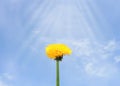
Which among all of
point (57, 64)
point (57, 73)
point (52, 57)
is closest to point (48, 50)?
point (52, 57)

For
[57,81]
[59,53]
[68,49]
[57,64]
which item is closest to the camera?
[57,81]

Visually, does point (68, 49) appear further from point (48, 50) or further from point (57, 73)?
point (57, 73)

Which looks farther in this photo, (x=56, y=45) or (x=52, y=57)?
(x=56, y=45)

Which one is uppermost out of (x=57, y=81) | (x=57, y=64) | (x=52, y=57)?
(x=52, y=57)

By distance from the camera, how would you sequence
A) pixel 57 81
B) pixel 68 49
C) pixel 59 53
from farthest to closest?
pixel 68 49
pixel 59 53
pixel 57 81

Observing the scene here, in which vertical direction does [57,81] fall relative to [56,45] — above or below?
below

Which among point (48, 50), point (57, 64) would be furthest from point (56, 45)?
point (57, 64)

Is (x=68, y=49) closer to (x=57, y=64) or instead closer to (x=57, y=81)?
(x=57, y=64)
